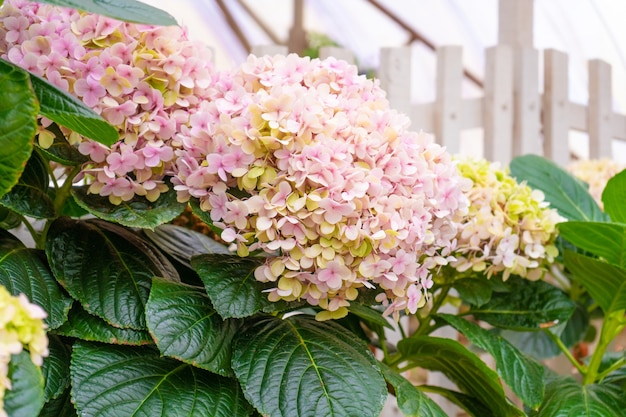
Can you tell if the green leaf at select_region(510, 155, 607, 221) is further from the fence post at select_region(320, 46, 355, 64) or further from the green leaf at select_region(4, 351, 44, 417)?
the green leaf at select_region(4, 351, 44, 417)

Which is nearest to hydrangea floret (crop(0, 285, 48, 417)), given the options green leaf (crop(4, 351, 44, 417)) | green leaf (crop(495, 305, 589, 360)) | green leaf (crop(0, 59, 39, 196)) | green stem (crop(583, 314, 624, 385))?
green leaf (crop(4, 351, 44, 417))

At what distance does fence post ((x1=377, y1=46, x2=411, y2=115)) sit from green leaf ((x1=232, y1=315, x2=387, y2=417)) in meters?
0.99

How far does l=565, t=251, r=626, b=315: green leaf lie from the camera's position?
3.59 ft

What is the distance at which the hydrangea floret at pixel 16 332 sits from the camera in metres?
0.51

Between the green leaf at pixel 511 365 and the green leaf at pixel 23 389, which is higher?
the green leaf at pixel 23 389

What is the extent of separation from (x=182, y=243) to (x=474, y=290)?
472 millimetres

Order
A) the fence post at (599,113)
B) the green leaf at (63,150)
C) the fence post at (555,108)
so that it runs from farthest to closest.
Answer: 1. the fence post at (599,113)
2. the fence post at (555,108)
3. the green leaf at (63,150)

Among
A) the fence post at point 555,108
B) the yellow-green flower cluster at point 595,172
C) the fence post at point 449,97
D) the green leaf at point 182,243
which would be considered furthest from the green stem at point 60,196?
the fence post at point 555,108

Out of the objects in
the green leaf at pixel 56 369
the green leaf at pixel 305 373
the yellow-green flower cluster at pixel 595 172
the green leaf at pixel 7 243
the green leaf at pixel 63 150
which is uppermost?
the yellow-green flower cluster at pixel 595 172

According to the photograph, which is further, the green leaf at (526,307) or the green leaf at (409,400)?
the green leaf at (526,307)

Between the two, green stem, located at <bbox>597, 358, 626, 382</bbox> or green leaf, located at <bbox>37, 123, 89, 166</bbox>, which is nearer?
green leaf, located at <bbox>37, 123, 89, 166</bbox>

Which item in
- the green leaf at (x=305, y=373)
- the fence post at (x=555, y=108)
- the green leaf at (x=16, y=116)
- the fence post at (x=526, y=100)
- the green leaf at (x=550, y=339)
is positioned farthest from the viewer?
the fence post at (x=555, y=108)

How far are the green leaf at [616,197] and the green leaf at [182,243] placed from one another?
1.99ft

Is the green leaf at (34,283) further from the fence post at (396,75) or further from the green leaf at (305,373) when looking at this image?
the fence post at (396,75)
